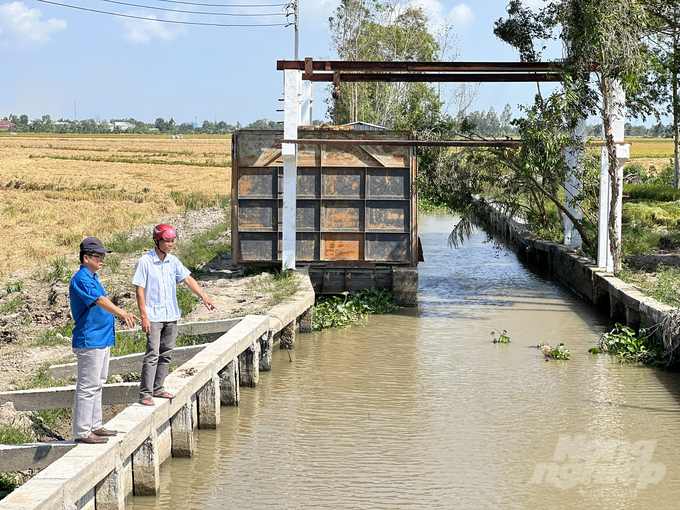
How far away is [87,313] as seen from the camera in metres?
6.71

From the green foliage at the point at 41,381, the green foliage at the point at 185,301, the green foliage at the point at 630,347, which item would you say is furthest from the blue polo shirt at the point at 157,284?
the green foliage at the point at 630,347

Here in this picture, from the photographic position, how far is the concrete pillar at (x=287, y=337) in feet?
43.8

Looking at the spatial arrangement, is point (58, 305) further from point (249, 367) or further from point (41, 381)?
point (41, 381)

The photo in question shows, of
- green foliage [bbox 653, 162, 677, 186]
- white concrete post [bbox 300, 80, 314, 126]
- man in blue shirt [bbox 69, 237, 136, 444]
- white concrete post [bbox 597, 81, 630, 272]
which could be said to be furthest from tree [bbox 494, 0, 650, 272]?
green foliage [bbox 653, 162, 677, 186]

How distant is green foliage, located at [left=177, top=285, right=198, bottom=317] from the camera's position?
1437cm

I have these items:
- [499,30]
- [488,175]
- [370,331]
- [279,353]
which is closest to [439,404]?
[279,353]

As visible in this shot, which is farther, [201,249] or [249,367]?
[201,249]

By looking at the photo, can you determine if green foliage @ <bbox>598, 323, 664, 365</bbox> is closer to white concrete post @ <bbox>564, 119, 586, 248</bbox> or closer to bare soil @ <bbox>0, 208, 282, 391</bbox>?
bare soil @ <bbox>0, 208, 282, 391</bbox>

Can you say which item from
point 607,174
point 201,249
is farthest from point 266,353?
point 201,249

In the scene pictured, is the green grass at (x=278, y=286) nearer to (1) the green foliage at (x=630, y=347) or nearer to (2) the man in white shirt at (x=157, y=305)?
(1) the green foliage at (x=630, y=347)

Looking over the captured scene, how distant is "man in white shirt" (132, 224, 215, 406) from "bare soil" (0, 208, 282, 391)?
2249 millimetres

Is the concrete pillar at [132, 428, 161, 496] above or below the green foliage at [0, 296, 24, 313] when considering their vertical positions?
below

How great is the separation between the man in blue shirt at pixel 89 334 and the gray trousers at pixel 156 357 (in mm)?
946

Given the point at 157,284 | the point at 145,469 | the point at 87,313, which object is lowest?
the point at 145,469
